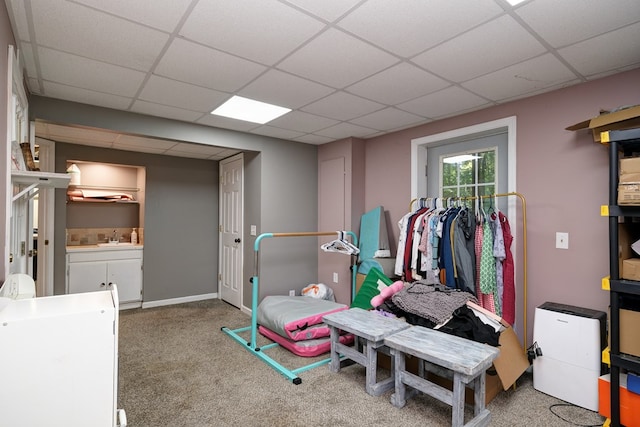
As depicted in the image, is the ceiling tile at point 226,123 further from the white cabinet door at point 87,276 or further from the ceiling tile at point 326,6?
the white cabinet door at point 87,276

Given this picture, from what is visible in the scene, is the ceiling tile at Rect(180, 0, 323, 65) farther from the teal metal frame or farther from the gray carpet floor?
the gray carpet floor

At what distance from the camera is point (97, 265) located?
174 inches

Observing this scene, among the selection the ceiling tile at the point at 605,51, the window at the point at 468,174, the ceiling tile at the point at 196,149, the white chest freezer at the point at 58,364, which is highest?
the ceiling tile at the point at 605,51

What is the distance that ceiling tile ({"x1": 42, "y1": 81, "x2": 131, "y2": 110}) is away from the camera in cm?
264

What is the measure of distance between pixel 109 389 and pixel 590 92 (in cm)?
340

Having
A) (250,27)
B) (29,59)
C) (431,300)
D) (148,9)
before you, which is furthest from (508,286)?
(29,59)

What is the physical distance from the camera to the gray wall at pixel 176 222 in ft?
15.5

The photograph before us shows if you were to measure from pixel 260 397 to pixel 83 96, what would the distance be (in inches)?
111

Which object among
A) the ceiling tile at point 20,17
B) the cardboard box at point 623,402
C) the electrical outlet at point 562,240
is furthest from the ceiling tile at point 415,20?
the cardboard box at point 623,402

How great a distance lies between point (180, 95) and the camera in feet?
9.11

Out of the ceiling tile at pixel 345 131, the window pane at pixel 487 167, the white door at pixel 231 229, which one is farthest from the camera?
the white door at pixel 231 229

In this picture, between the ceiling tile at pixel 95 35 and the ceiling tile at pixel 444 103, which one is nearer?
the ceiling tile at pixel 95 35

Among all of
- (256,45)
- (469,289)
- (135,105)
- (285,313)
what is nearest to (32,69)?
(135,105)

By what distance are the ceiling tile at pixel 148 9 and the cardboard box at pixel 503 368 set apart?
Result: 2734 mm
